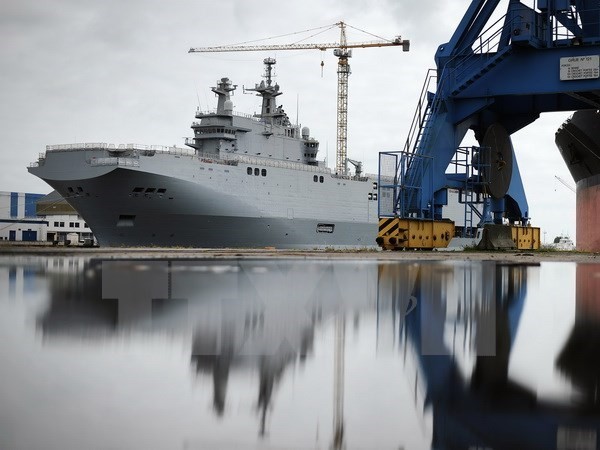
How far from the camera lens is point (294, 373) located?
13.3ft

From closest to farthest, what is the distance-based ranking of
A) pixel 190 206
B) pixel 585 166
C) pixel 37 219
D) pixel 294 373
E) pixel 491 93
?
pixel 294 373 → pixel 491 93 → pixel 585 166 → pixel 190 206 → pixel 37 219

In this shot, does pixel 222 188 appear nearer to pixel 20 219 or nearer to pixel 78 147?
pixel 78 147

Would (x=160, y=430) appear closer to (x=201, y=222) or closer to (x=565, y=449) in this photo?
(x=565, y=449)

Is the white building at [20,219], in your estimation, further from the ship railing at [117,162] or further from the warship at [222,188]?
the ship railing at [117,162]

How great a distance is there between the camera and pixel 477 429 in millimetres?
3057

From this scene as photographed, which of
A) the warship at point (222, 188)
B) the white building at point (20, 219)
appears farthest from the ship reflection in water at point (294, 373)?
the white building at point (20, 219)

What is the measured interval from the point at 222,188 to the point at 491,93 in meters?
25.5

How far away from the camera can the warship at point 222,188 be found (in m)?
46.7

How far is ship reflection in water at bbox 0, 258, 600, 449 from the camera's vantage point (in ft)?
9.73

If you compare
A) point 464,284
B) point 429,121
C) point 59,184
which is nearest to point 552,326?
point 464,284

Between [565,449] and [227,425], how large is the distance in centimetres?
135

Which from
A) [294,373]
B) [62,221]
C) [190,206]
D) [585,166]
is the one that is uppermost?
A: [585,166]

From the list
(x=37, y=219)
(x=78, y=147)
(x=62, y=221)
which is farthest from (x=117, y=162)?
(x=62, y=221)

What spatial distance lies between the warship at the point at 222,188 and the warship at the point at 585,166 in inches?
783
